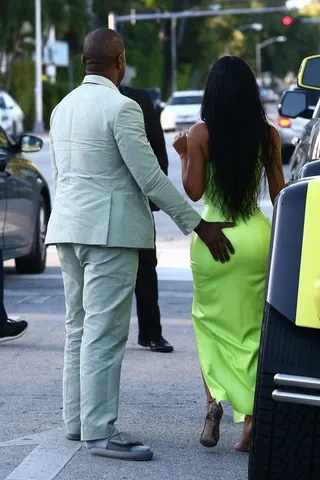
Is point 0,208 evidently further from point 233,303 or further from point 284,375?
point 284,375

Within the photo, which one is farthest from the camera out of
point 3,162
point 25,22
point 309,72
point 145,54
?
point 145,54

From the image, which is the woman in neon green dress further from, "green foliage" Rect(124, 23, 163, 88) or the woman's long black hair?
"green foliage" Rect(124, 23, 163, 88)

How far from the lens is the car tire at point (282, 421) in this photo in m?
4.29

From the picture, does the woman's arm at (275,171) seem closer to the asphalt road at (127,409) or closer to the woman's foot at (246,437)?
the woman's foot at (246,437)

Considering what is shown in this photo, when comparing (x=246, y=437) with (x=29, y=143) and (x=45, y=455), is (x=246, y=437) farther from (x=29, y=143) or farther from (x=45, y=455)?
(x=29, y=143)

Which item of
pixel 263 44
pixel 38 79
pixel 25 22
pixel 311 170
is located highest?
pixel 311 170

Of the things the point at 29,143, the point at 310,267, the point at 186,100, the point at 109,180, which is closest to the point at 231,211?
the point at 109,180

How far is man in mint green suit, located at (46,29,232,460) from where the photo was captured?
212 inches

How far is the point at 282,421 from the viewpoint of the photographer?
172 inches

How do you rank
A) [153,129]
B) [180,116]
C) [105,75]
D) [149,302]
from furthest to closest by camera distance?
[180,116] → [149,302] → [153,129] → [105,75]

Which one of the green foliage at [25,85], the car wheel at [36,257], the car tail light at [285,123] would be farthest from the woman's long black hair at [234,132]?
the green foliage at [25,85]

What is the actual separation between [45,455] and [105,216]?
3.32 feet

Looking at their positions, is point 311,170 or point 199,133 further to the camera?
point 199,133

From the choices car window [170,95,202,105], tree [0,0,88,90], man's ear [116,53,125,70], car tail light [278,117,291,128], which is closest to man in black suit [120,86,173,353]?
man's ear [116,53,125,70]
